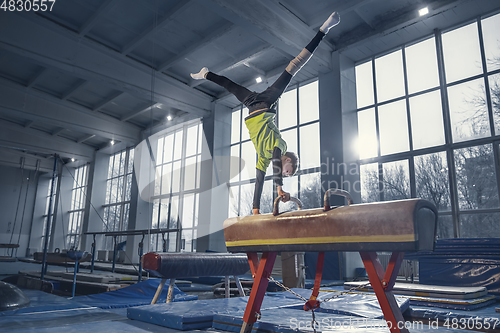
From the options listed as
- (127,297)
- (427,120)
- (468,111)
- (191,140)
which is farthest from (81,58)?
(468,111)

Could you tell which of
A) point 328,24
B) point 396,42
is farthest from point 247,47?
point 328,24

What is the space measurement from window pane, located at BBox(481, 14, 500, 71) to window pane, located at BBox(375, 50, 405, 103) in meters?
1.62

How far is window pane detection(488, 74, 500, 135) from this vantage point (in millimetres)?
6508

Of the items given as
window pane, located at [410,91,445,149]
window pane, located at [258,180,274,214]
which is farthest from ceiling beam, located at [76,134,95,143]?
window pane, located at [410,91,445,149]

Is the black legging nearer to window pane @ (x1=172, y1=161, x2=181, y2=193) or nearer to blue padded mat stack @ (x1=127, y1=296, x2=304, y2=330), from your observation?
blue padded mat stack @ (x1=127, y1=296, x2=304, y2=330)

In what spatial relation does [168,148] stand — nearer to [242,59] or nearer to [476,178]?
[242,59]

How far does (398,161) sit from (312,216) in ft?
20.7

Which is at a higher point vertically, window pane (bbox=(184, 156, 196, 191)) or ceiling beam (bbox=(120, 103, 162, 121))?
ceiling beam (bbox=(120, 103, 162, 121))

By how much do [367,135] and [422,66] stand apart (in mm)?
1878

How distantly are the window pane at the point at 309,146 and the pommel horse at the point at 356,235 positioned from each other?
682 cm

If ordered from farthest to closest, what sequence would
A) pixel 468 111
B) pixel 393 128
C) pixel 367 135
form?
pixel 367 135 < pixel 393 128 < pixel 468 111

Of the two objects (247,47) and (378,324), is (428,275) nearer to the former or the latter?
(378,324)

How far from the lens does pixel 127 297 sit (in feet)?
14.9

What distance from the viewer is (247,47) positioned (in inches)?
345
